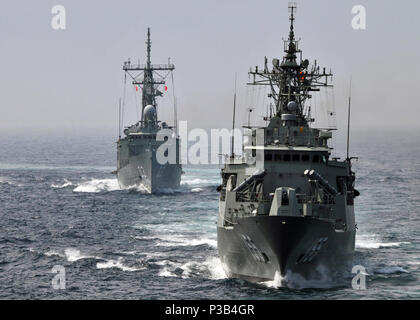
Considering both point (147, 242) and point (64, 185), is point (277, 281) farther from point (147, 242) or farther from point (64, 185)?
point (64, 185)

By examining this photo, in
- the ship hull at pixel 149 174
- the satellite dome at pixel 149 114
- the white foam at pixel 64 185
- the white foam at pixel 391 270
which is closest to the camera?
the white foam at pixel 391 270

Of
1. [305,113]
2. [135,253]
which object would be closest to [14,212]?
[135,253]

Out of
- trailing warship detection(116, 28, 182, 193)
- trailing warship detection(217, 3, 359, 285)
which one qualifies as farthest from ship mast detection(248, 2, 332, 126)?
trailing warship detection(116, 28, 182, 193)

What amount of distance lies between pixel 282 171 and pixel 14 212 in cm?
3155

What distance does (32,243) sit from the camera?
49.5m

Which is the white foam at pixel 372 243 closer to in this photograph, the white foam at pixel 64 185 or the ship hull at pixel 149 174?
the ship hull at pixel 149 174

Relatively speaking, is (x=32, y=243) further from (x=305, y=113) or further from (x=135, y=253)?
(x=305, y=113)

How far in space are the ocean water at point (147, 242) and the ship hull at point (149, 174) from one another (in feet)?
5.39

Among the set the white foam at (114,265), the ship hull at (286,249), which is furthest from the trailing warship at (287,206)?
the white foam at (114,265)

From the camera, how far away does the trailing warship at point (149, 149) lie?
281 ft

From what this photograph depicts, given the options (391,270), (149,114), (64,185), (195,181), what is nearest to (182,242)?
(391,270)

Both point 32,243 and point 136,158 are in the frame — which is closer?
point 32,243

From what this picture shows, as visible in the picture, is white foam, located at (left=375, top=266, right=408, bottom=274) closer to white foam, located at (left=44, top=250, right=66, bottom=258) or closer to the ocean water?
the ocean water
